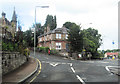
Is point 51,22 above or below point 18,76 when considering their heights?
above

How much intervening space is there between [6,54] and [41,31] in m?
65.6

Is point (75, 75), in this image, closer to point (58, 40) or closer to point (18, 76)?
point (18, 76)

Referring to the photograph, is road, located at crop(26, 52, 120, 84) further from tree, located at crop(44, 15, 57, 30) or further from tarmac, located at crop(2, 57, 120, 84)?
tree, located at crop(44, 15, 57, 30)

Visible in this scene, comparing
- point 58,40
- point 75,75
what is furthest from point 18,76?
point 58,40

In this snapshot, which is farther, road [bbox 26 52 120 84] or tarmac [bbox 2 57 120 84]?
road [bbox 26 52 120 84]

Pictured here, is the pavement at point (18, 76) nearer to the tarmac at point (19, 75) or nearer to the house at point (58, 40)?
the tarmac at point (19, 75)

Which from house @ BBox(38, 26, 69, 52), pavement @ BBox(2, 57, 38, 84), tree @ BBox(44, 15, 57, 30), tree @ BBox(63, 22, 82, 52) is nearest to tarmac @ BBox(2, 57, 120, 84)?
pavement @ BBox(2, 57, 38, 84)

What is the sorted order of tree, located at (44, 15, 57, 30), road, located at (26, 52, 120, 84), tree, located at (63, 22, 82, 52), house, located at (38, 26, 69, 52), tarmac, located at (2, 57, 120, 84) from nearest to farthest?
tarmac, located at (2, 57, 120, 84) < road, located at (26, 52, 120, 84) < tree, located at (63, 22, 82, 52) < house, located at (38, 26, 69, 52) < tree, located at (44, 15, 57, 30)

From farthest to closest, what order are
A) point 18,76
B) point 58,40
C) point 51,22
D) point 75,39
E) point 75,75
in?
point 51,22
point 58,40
point 75,39
point 75,75
point 18,76

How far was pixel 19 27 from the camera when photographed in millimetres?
18281

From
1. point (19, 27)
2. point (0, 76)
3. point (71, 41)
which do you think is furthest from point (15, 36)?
point (71, 41)

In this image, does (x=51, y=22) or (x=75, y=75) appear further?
(x=51, y=22)

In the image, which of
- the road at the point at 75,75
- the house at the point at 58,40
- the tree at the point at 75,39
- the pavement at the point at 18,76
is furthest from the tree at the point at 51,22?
the pavement at the point at 18,76

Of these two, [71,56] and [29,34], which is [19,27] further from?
[29,34]
